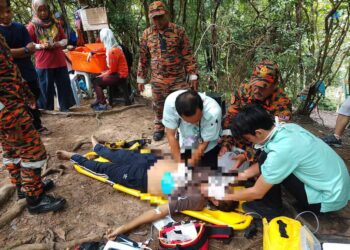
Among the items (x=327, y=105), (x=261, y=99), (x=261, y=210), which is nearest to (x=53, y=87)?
(x=261, y=99)

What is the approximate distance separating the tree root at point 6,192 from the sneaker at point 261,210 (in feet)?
8.48

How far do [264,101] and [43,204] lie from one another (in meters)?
2.72

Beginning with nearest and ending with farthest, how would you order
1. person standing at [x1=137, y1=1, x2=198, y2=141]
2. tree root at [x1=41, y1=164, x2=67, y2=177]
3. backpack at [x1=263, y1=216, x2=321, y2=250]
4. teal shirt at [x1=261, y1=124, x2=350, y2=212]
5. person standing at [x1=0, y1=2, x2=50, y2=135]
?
backpack at [x1=263, y1=216, x2=321, y2=250] → teal shirt at [x1=261, y1=124, x2=350, y2=212] → tree root at [x1=41, y1=164, x2=67, y2=177] → person standing at [x1=0, y1=2, x2=50, y2=135] → person standing at [x1=137, y1=1, x2=198, y2=141]

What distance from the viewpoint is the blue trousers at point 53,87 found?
5430mm

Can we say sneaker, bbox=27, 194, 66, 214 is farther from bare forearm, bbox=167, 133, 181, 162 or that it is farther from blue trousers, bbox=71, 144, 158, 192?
bare forearm, bbox=167, 133, 181, 162

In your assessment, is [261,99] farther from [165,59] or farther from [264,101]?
[165,59]

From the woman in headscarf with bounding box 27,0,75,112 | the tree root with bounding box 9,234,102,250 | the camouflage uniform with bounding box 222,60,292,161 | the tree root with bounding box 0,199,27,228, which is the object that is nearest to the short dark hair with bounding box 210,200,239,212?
the camouflage uniform with bounding box 222,60,292,161

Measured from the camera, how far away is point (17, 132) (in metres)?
2.56

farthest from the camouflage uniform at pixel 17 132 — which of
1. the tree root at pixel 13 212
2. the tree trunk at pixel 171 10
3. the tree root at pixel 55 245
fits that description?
the tree trunk at pixel 171 10

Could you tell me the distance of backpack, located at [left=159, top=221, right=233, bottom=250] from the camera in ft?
7.70

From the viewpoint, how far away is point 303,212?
274cm

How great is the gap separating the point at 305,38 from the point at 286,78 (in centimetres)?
79

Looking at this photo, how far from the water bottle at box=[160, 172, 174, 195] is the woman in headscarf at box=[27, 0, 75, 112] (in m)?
3.42

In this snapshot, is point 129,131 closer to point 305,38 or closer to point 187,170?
point 187,170
